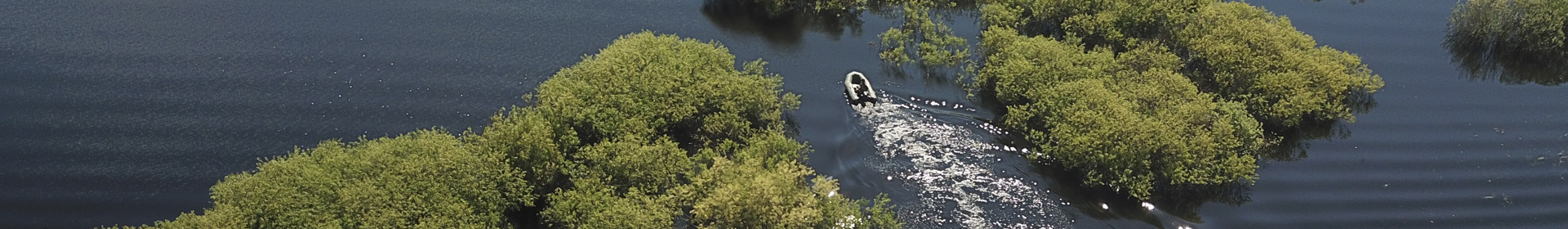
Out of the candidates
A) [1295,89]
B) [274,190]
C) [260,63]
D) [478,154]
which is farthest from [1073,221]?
[260,63]

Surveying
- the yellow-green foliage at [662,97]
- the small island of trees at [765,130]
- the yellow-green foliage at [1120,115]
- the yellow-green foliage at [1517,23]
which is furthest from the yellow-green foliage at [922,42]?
the yellow-green foliage at [1517,23]

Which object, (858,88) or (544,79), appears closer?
(858,88)

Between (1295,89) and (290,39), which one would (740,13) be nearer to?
(290,39)

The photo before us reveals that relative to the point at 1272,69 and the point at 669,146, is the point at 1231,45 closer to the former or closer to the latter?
the point at 1272,69

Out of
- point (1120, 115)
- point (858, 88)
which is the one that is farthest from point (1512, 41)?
point (858, 88)

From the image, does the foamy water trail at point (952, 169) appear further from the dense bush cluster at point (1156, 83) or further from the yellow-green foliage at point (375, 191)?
the yellow-green foliage at point (375, 191)

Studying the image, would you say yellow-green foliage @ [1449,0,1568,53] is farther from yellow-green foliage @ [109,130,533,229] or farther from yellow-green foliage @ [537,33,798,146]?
yellow-green foliage @ [109,130,533,229]
